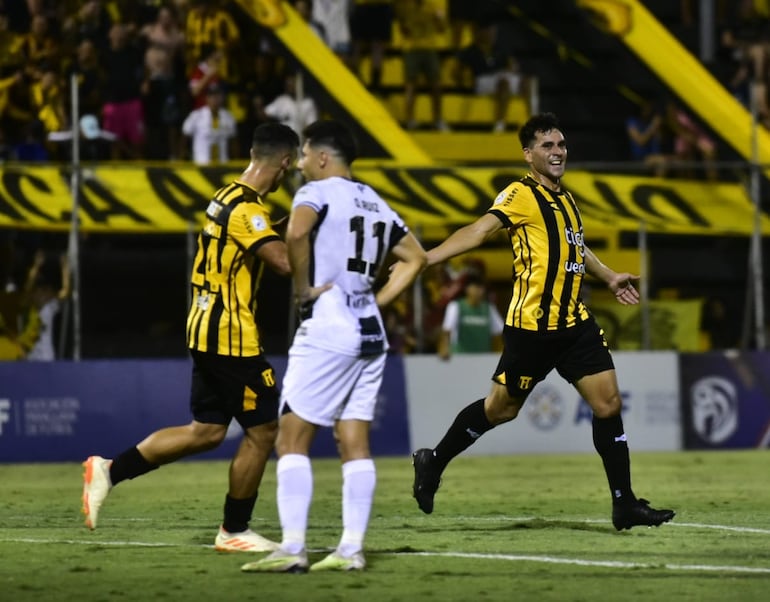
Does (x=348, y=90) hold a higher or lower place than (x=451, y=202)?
higher

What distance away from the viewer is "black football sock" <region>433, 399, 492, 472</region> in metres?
11.2

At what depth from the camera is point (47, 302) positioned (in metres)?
18.2

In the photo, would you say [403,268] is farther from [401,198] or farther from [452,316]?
[452,316]

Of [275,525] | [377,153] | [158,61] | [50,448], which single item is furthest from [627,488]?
[158,61]

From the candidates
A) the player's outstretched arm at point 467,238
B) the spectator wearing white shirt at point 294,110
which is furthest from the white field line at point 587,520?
the spectator wearing white shirt at point 294,110

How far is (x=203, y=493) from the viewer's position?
14.1m

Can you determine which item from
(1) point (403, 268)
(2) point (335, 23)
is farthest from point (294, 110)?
(1) point (403, 268)

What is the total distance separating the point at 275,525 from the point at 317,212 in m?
3.32

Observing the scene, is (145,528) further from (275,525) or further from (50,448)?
(50,448)

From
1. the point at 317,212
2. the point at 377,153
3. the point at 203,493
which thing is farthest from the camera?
the point at 377,153

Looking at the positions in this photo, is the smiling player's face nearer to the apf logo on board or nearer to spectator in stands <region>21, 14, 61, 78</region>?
the apf logo on board

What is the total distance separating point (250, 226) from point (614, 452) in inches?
109

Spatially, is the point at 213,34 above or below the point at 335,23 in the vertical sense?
below

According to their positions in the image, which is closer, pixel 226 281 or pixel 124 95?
pixel 226 281
